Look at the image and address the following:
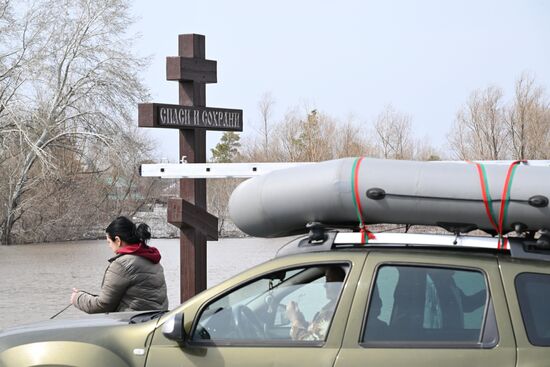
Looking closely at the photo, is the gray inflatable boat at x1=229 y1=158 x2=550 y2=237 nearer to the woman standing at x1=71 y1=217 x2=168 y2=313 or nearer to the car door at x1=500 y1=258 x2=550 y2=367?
the car door at x1=500 y1=258 x2=550 y2=367

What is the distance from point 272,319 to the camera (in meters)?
5.05

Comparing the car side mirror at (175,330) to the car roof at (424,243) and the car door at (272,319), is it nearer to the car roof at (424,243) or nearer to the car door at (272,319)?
the car door at (272,319)

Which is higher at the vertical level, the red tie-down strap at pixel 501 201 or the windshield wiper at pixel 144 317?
the red tie-down strap at pixel 501 201

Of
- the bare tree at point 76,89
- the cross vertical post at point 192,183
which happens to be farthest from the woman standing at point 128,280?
the bare tree at point 76,89

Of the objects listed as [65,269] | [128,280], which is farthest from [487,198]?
[65,269]

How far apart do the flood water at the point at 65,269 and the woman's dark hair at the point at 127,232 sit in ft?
28.3

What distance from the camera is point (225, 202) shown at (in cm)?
3919

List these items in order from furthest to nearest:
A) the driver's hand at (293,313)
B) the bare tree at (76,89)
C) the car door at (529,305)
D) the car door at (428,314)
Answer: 1. the bare tree at (76,89)
2. the driver's hand at (293,313)
3. the car door at (428,314)
4. the car door at (529,305)

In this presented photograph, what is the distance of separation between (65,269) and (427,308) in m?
23.9

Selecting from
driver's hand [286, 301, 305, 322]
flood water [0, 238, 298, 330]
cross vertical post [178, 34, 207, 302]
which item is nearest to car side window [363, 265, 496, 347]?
driver's hand [286, 301, 305, 322]

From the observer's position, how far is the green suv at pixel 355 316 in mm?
4648

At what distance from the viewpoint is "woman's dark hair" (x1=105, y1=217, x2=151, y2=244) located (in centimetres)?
679

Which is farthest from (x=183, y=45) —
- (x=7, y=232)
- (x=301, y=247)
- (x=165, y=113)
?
(x=7, y=232)

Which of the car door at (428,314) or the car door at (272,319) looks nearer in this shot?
the car door at (428,314)
